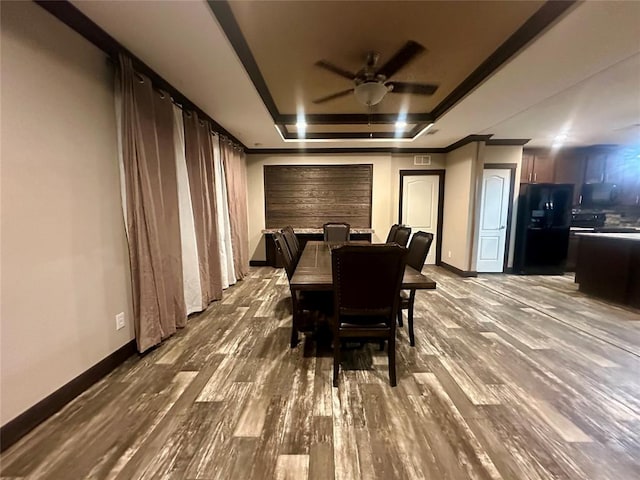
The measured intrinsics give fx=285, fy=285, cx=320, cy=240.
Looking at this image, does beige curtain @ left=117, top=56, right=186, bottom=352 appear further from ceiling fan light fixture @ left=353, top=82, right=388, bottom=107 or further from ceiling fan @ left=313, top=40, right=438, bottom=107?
ceiling fan light fixture @ left=353, top=82, right=388, bottom=107

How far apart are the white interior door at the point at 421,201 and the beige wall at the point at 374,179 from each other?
0.20 m

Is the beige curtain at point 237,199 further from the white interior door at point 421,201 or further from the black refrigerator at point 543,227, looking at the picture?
the black refrigerator at point 543,227

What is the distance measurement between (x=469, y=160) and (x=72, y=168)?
5485 millimetres

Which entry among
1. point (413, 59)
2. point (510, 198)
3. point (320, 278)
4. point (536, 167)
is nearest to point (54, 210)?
point (320, 278)

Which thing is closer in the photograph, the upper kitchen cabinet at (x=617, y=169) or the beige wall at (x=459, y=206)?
the beige wall at (x=459, y=206)

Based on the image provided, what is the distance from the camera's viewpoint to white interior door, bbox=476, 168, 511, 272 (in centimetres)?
536

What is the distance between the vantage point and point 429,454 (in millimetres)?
1487

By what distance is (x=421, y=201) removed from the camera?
6.20m

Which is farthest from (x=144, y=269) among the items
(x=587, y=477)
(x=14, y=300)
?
(x=587, y=477)

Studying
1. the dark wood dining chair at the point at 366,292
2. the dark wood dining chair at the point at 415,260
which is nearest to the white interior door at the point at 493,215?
the dark wood dining chair at the point at 415,260

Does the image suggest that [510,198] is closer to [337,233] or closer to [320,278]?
[337,233]

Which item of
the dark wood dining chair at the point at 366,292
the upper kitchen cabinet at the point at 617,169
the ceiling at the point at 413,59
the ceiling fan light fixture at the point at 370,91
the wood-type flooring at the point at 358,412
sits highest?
the ceiling at the point at 413,59

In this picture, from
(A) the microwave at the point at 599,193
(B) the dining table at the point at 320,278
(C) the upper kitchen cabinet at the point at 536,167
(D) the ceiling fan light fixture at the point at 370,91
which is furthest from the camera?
(A) the microwave at the point at 599,193

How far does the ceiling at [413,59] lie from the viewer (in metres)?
1.88
